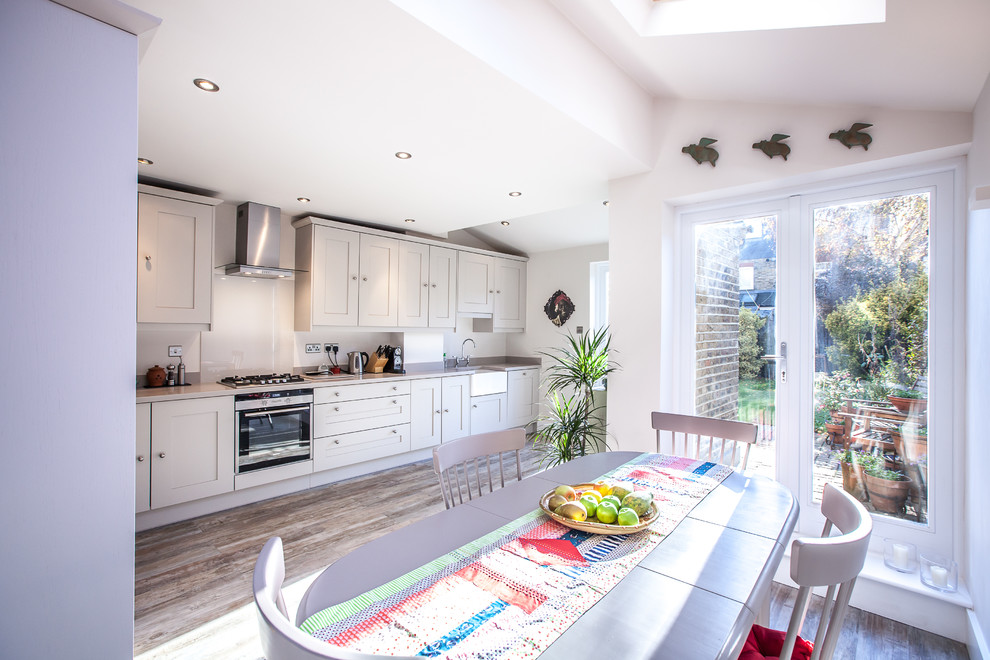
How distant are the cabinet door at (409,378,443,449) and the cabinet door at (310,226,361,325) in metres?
0.95

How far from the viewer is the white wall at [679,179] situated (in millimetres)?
2262

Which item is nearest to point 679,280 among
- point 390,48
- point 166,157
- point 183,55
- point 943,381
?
point 943,381

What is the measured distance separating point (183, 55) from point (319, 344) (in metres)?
3.15

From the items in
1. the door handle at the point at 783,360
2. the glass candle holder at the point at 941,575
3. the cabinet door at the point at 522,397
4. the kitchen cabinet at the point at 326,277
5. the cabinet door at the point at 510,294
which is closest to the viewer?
the glass candle holder at the point at 941,575

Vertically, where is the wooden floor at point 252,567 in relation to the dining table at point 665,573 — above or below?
below

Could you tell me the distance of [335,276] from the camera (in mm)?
4340

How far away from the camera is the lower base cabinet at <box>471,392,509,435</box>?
5293 millimetres

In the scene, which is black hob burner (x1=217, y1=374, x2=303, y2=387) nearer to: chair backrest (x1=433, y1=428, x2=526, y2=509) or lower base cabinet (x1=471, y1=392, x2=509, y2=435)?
lower base cabinet (x1=471, y1=392, x2=509, y2=435)

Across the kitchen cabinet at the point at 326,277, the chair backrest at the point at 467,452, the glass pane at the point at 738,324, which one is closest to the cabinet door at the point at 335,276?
the kitchen cabinet at the point at 326,277

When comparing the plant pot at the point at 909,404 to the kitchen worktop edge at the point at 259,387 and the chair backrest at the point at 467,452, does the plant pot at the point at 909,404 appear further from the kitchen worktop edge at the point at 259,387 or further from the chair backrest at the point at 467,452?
the kitchen worktop edge at the point at 259,387

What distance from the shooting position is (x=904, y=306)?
2.28 m

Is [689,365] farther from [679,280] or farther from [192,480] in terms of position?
[192,480]

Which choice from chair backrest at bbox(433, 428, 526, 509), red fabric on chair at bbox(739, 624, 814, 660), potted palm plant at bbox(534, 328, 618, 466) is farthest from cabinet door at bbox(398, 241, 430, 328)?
red fabric on chair at bbox(739, 624, 814, 660)

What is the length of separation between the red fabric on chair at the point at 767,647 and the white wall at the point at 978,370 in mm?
1039
